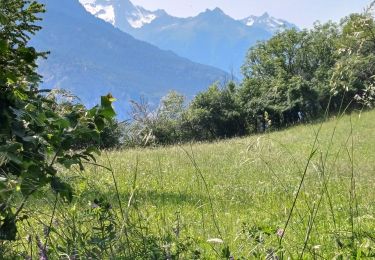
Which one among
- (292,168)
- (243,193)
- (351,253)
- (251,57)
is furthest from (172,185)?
(251,57)

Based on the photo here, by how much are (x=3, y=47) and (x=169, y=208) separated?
484cm

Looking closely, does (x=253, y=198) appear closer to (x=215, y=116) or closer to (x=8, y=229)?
(x=8, y=229)

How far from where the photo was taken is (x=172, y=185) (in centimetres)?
962

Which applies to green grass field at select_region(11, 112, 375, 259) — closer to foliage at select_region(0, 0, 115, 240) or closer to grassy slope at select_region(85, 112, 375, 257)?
grassy slope at select_region(85, 112, 375, 257)

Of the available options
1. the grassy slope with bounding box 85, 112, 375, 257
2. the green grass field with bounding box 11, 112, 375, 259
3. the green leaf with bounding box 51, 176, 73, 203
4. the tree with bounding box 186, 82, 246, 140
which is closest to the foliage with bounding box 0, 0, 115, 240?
the green leaf with bounding box 51, 176, 73, 203

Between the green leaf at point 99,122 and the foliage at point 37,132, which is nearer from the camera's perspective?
the foliage at point 37,132

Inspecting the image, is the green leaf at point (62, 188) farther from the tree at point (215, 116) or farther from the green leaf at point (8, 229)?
the tree at point (215, 116)

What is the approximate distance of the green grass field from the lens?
243 centimetres

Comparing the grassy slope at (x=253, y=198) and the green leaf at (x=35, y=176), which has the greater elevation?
the green leaf at (x=35, y=176)

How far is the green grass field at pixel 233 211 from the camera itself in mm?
2432

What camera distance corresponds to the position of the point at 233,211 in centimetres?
673

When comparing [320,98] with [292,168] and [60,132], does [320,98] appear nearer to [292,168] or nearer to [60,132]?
[292,168]

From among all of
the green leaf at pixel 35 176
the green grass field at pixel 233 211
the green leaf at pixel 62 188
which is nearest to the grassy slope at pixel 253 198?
the green grass field at pixel 233 211

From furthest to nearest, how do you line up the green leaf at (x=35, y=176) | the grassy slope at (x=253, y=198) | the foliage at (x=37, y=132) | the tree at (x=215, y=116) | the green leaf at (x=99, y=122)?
the tree at (x=215, y=116)
the grassy slope at (x=253, y=198)
the green leaf at (x=99, y=122)
the foliage at (x=37, y=132)
the green leaf at (x=35, y=176)
